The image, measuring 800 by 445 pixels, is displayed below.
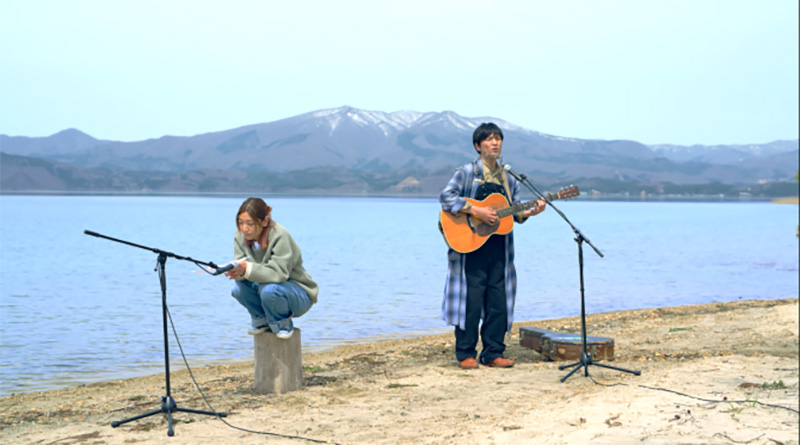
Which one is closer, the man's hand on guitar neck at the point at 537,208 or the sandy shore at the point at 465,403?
the sandy shore at the point at 465,403

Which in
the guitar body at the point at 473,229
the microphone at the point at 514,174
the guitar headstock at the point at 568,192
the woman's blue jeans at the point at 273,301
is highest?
the microphone at the point at 514,174

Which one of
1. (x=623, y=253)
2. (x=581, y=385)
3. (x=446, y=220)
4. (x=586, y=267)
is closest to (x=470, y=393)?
Result: (x=581, y=385)

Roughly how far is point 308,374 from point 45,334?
7331mm

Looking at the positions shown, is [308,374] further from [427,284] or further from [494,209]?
[427,284]

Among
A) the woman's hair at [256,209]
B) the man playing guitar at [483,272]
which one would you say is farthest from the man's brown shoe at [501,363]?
the woman's hair at [256,209]

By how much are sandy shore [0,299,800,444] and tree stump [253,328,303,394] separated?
Answer: 0.36ft

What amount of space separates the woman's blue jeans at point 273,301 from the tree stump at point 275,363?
127mm

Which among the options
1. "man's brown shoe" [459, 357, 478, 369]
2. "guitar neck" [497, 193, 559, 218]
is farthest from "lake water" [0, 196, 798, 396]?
"guitar neck" [497, 193, 559, 218]

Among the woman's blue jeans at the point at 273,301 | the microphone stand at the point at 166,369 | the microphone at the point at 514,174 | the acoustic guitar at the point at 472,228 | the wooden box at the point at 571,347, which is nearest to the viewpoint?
the microphone stand at the point at 166,369

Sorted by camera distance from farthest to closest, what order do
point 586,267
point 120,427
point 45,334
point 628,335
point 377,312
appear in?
point 586,267 → point 377,312 → point 45,334 → point 628,335 → point 120,427

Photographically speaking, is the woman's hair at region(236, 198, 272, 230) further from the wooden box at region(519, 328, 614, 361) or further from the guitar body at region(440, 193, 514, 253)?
the wooden box at region(519, 328, 614, 361)

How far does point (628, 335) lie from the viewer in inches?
383

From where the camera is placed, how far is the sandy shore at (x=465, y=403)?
4.70m

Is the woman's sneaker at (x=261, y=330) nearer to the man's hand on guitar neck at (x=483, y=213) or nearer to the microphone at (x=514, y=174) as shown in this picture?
the man's hand on guitar neck at (x=483, y=213)
